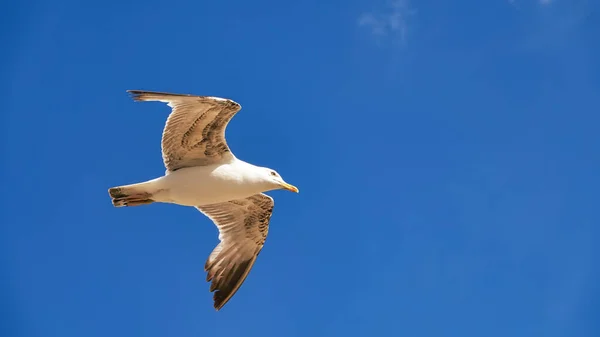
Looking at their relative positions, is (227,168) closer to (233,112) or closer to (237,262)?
(233,112)

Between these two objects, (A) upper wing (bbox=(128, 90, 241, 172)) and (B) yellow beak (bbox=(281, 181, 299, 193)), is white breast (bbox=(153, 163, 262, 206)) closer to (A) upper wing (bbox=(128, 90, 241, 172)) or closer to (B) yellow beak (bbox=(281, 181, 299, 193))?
(A) upper wing (bbox=(128, 90, 241, 172))

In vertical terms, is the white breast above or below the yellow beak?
below

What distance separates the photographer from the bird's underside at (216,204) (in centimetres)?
984

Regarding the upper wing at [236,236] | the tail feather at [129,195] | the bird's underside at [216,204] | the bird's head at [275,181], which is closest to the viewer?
the bird's underside at [216,204]

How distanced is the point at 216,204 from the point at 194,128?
2208 mm

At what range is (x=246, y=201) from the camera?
1182 cm

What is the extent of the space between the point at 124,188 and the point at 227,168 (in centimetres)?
154

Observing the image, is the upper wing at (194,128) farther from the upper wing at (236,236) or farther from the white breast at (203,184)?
the upper wing at (236,236)

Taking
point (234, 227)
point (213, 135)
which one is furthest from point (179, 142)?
point (234, 227)

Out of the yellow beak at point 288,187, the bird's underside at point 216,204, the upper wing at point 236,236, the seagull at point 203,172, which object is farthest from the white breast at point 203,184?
the upper wing at point 236,236

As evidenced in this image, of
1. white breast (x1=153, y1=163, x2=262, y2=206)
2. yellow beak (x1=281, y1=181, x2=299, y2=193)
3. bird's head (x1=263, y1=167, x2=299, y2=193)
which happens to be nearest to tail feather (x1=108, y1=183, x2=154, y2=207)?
white breast (x1=153, y1=163, x2=262, y2=206)

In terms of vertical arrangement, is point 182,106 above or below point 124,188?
above

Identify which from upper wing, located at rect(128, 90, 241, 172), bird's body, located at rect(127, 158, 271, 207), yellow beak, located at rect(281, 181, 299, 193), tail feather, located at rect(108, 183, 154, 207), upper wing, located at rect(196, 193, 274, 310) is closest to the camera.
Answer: upper wing, located at rect(128, 90, 241, 172)

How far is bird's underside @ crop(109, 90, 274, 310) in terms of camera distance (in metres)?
9.84
